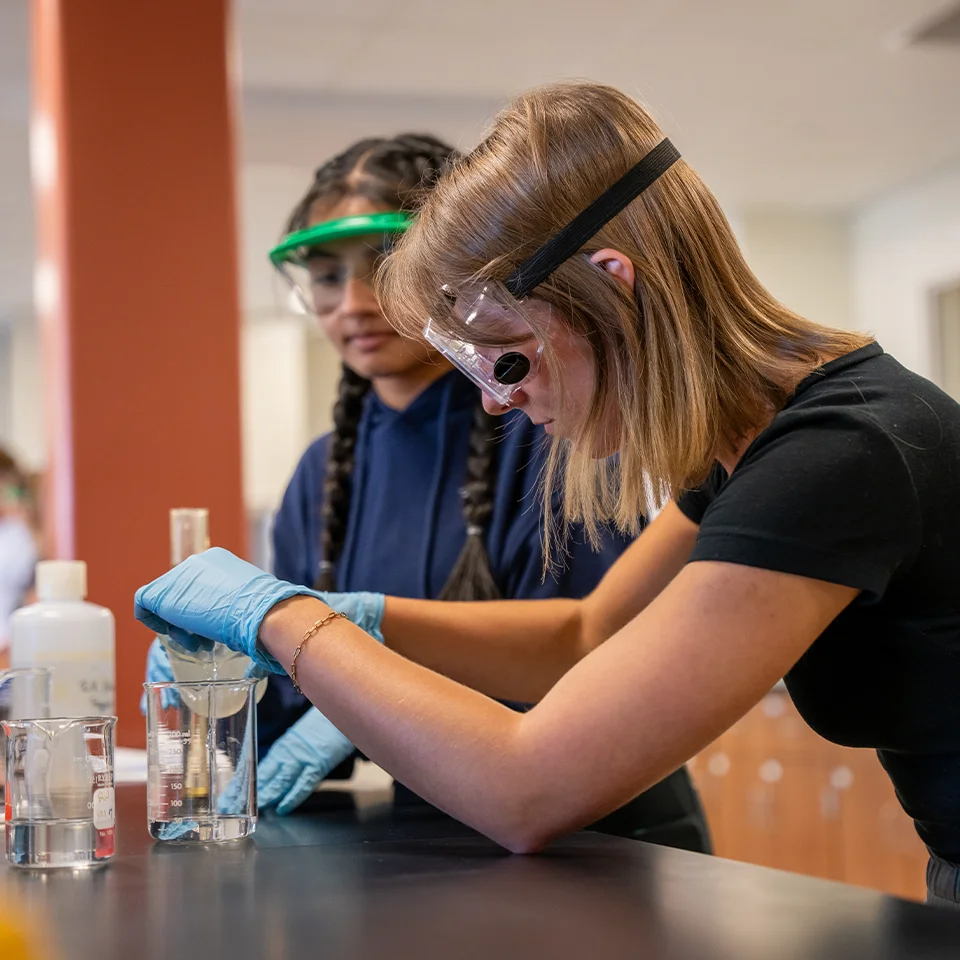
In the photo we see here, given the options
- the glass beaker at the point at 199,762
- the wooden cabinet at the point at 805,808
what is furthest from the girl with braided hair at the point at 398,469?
the wooden cabinet at the point at 805,808

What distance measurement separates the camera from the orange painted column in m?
2.27

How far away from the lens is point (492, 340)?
1.14m

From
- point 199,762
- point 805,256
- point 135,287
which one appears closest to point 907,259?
point 805,256

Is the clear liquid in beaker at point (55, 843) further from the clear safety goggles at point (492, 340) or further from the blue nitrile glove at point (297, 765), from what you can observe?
the clear safety goggles at point (492, 340)

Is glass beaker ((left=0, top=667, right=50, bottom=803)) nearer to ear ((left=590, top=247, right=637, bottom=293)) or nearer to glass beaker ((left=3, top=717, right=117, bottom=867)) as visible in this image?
glass beaker ((left=3, top=717, right=117, bottom=867))

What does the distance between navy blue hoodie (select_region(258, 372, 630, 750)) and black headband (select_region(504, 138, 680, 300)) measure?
0.49 m

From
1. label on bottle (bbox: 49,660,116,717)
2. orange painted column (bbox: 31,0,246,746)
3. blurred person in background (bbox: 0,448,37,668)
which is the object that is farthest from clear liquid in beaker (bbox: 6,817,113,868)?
blurred person in background (bbox: 0,448,37,668)

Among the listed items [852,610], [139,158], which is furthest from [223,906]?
[139,158]

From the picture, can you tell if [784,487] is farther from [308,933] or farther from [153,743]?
[153,743]

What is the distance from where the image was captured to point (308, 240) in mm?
1724

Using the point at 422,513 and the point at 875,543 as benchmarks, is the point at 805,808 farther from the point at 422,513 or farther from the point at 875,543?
the point at 875,543

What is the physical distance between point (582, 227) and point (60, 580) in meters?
0.80

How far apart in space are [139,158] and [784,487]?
1.75 m

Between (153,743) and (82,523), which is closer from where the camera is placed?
(153,743)
